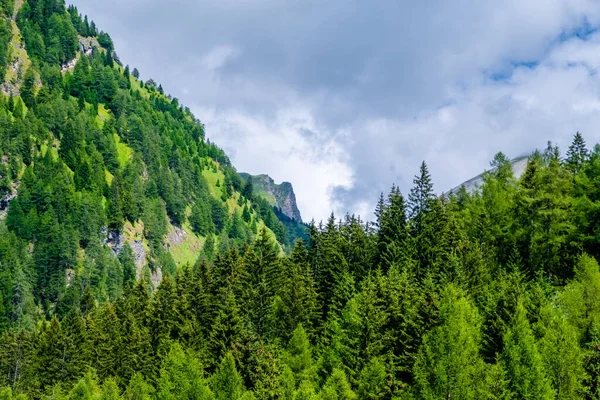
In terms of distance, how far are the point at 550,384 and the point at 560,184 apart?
113ft

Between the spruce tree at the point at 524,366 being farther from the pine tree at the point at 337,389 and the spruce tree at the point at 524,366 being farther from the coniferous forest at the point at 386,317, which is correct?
the pine tree at the point at 337,389

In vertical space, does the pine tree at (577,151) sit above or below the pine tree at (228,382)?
above

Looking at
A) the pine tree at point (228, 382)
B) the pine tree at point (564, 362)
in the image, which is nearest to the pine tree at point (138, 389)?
the pine tree at point (228, 382)

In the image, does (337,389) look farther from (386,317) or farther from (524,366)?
(524,366)

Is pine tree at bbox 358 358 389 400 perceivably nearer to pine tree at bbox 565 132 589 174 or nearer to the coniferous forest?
the coniferous forest

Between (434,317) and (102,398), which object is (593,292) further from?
(102,398)

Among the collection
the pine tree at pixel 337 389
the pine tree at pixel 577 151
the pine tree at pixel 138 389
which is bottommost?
the pine tree at pixel 337 389

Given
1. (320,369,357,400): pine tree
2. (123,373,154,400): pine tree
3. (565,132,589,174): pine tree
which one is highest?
(565,132,589,174): pine tree

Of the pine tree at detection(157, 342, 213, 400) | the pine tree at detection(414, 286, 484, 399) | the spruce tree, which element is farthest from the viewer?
the pine tree at detection(157, 342, 213, 400)

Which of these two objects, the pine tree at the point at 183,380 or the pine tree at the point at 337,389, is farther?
the pine tree at the point at 183,380

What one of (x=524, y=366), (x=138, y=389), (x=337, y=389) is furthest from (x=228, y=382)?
(x=524, y=366)

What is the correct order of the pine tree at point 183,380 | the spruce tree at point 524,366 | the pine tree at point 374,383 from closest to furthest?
1. the spruce tree at point 524,366
2. the pine tree at point 374,383
3. the pine tree at point 183,380

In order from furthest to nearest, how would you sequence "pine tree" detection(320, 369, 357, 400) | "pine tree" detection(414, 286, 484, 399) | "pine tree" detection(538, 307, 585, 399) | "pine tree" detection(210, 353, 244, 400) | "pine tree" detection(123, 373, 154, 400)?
"pine tree" detection(123, 373, 154, 400) < "pine tree" detection(210, 353, 244, 400) < "pine tree" detection(320, 369, 357, 400) < "pine tree" detection(414, 286, 484, 399) < "pine tree" detection(538, 307, 585, 399)

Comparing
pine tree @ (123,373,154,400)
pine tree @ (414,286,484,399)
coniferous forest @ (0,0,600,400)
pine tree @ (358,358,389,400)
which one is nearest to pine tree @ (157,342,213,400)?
coniferous forest @ (0,0,600,400)
